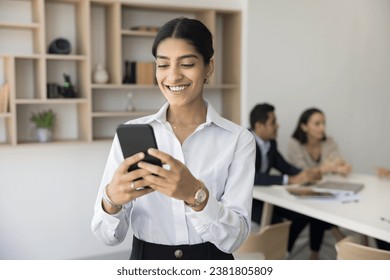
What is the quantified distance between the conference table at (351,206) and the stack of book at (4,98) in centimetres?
133

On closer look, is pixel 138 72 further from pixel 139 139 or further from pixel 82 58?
pixel 139 139

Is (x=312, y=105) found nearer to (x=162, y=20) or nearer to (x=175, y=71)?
(x=162, y=20)

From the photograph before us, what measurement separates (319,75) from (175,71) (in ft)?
8.42

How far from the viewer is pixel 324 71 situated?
3.26 meters

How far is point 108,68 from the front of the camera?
2.88 m

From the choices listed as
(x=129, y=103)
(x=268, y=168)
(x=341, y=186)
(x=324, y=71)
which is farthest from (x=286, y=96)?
(x=129, y=103)

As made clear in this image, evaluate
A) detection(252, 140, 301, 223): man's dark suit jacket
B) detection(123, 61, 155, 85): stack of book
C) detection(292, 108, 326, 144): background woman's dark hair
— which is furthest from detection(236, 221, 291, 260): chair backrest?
detection(123, 61, 155, 85): stack of book

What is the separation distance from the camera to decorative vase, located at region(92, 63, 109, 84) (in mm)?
2793

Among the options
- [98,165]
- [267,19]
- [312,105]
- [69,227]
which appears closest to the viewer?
[69,227]

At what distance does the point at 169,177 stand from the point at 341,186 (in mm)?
1920

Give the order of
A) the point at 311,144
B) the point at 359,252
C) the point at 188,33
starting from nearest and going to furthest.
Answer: the point at 188,33, the point at 359,252, the point at 311,144

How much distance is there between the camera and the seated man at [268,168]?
103 inches

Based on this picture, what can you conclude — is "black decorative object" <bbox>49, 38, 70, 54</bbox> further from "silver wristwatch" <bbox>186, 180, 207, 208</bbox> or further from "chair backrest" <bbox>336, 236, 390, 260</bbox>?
Result: "silver wristwatch" <bbox>186, 180, 207, 208</bbox>
